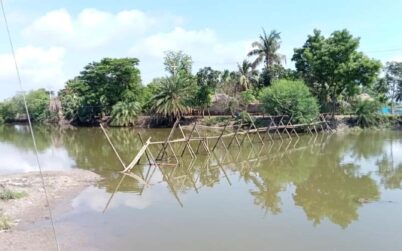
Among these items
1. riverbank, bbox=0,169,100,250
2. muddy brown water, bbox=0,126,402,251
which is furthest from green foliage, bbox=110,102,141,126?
riverbank, bbox=0,169,100,250

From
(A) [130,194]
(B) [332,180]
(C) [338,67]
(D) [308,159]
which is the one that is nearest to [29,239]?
(A) [130,194]

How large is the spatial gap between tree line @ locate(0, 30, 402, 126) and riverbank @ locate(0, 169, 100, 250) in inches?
755

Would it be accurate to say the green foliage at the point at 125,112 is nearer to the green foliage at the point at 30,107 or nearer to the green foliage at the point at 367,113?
the green foliage at the point at 30,107

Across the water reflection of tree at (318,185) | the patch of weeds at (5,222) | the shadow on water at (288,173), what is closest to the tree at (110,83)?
the shadow on water at (288,173)

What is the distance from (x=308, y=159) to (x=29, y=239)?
534 inches

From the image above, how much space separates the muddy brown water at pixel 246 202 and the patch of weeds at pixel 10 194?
146 centimetres

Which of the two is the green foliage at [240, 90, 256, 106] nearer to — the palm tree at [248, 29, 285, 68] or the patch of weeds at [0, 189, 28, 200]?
the palm tree at [248, 29, 285, 68]

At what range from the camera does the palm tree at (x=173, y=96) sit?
3866 cm

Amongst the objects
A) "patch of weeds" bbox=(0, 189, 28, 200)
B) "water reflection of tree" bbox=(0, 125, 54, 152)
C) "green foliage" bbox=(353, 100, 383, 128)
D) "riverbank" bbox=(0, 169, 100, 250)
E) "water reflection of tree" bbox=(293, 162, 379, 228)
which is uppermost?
"patch of weeds" bbox=(0, 189, 28, 200)

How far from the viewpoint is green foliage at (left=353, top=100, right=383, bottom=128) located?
3275cm

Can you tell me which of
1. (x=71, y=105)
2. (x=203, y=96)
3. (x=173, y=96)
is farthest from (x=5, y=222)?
(x=71, y=105)

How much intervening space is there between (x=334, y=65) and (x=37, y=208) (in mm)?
26402

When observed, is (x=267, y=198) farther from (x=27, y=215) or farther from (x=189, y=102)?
(x=189, y=102)

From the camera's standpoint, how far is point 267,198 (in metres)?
12.4
